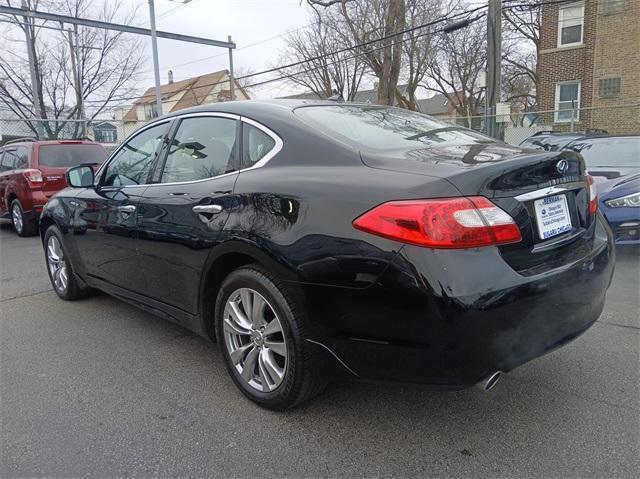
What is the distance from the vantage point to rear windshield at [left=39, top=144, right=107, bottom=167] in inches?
335

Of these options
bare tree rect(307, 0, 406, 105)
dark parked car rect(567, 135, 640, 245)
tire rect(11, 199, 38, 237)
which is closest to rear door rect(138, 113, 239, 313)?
dark parked car rect(567, 135, 640, 245)

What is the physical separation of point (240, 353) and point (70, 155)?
746 centimetres

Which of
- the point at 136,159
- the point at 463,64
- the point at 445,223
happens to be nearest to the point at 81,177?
the point at 136,159

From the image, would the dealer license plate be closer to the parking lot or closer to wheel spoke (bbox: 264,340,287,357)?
the parking lot

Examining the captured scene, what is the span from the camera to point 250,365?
8.77 feet

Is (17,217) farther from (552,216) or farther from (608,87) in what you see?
(608,87)

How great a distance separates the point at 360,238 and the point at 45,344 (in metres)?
2.76

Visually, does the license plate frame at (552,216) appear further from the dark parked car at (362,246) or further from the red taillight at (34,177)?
the red taillight at (34,177)

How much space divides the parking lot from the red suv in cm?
560

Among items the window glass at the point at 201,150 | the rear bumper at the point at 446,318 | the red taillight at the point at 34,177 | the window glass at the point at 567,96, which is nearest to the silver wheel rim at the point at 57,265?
the window glass at the point at 201,150

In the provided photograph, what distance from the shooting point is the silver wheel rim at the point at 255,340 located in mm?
2525

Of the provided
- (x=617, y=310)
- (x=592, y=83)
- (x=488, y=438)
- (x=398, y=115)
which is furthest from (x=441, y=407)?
(x=592, y=83)

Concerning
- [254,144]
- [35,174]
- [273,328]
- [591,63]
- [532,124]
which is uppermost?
[591,63]

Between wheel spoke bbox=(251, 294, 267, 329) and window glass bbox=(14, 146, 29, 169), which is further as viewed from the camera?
window glass bbox=(14, 146, 29, 169)
